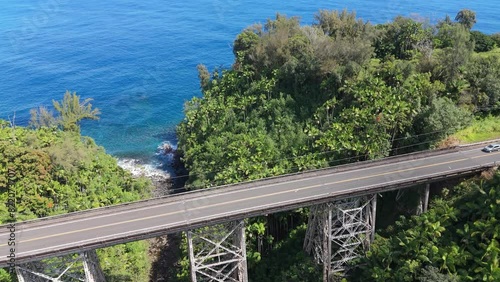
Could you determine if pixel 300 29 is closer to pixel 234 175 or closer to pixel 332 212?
pixel 234 175

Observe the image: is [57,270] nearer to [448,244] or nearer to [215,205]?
[215,205]

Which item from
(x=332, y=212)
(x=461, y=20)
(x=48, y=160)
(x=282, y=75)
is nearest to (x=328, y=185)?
(x=332, y=212)

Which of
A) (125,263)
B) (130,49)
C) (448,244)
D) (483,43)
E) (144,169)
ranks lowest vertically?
(125,263)

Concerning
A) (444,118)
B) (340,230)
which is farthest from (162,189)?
(444,118)

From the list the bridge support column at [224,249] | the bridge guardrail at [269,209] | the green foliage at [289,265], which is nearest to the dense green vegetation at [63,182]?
the bridge support column at [224,249]

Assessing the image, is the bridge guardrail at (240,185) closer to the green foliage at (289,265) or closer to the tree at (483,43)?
the green foliage at (289,265)
